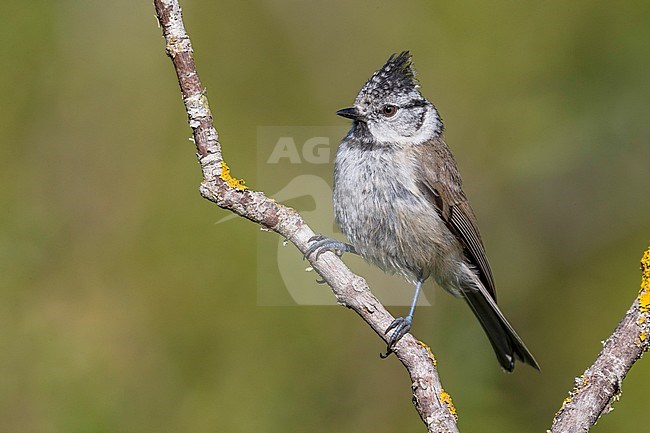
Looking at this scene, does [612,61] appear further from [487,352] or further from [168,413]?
[168,413]

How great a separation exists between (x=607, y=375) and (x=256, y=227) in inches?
102

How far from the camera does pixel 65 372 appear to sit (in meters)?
4.16

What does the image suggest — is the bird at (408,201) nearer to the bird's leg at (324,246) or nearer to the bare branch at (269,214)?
the bird's leg at (324,246)

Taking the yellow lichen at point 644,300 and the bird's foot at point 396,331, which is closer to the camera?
the yellow lichen at point 644,300

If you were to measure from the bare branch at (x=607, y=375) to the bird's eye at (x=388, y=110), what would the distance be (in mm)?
1822

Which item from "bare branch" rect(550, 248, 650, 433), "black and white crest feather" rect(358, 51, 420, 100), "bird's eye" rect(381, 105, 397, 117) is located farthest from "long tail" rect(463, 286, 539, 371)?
"bare branch" rect(550, 248, 650, 433)

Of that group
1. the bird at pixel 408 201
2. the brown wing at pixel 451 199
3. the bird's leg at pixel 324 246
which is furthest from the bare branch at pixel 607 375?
A: the brown wing at pixel 451 199

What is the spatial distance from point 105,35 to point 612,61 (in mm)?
3122

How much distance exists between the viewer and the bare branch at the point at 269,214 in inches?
100.0

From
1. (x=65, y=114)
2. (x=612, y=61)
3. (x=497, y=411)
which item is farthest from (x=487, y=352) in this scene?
(x=65, y=114)

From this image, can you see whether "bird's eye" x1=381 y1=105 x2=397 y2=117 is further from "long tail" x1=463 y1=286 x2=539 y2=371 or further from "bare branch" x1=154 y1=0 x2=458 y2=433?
"bare branch" x1=154 y1=0 x2=458 y2=433

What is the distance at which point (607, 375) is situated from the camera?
2426 millimetres

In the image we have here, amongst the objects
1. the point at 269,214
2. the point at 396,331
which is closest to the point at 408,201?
the point at 396,331

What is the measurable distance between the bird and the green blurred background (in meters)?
0.54
